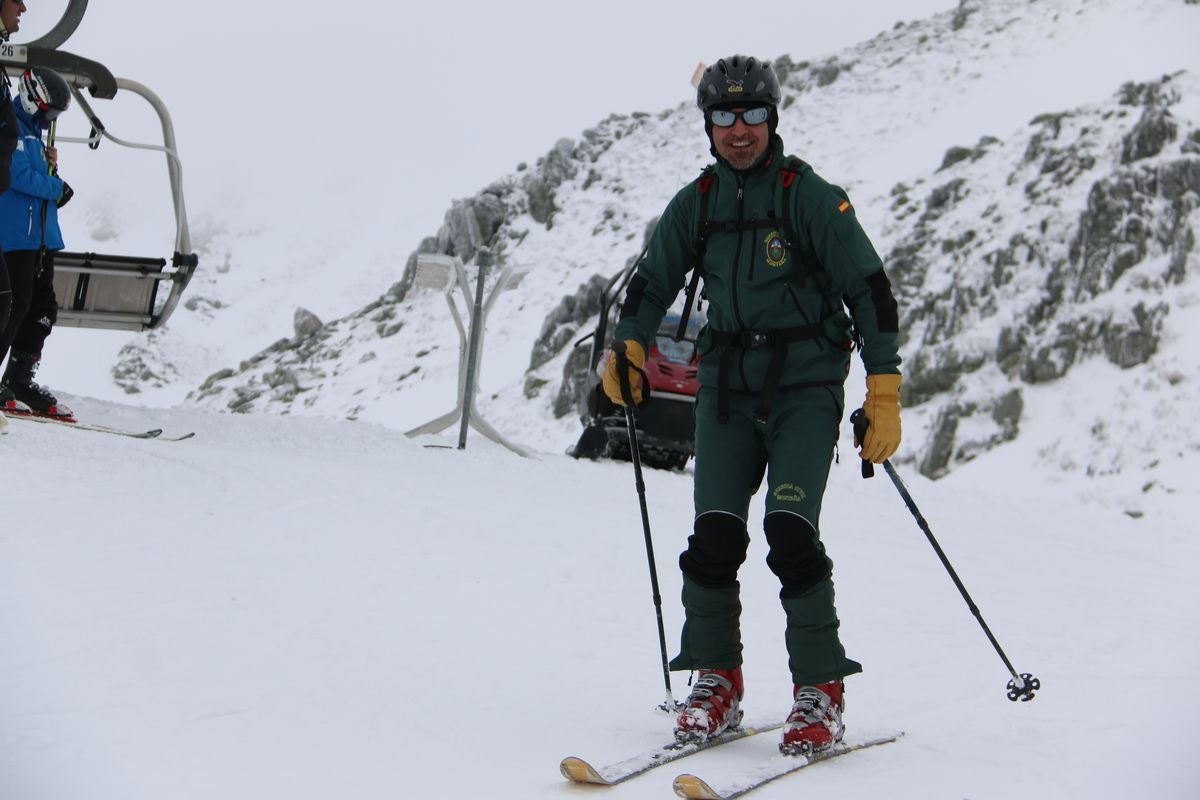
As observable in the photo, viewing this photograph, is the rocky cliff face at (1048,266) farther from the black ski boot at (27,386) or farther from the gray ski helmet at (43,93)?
the gray ski helmet at (43,93)

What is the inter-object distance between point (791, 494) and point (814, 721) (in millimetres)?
618

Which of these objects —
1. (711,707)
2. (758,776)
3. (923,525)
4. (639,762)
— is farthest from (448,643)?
(923,525)

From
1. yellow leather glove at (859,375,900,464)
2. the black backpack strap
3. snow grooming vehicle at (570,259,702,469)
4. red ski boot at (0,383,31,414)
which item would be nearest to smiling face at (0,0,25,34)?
red ski boot at (0,383,31,414)

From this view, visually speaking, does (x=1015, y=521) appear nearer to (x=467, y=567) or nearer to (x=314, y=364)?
(x=467, y=567)

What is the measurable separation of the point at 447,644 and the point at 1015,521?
6.75m

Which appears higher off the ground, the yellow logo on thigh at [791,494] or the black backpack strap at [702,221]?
Result: the black backpack strap at [702,221]

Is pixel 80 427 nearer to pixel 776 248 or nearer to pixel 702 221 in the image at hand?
pixel 702 221

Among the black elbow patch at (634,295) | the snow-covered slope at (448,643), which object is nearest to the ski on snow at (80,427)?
the snow-covered slope at (448,643)

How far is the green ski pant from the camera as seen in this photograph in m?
3.18

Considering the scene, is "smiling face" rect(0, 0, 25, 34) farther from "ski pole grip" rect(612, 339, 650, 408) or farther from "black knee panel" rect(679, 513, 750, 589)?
"black knee panel" rect(679, 513, 750, 589)

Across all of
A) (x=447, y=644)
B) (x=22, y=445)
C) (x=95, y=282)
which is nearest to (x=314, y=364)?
(x=95, y=282)

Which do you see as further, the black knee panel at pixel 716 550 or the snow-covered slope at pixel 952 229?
the snow-covered slope at pixel 952 229

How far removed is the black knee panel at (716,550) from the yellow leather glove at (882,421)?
1.43 ft

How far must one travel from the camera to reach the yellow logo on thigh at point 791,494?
3174mm
